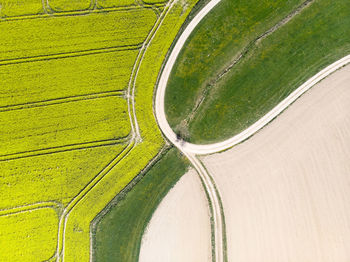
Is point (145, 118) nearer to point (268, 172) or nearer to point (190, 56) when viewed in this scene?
point (190, 56)

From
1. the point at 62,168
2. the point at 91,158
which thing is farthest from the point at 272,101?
the point at 62,168

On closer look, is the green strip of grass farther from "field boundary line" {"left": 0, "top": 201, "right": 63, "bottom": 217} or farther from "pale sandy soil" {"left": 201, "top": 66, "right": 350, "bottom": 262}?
"field boundary line" {"left": 0, "top": 201, "right": 63, "bottom": 217}

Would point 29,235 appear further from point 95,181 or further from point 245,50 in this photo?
point 245,50

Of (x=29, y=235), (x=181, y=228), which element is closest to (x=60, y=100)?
(x=29, y=235)

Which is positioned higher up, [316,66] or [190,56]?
[190,56]

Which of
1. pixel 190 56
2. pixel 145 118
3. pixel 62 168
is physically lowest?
pixel 62 168

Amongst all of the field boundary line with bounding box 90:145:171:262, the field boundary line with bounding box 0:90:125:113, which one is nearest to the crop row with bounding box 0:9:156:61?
the field boundary line with bounding box 0:90:125:113
